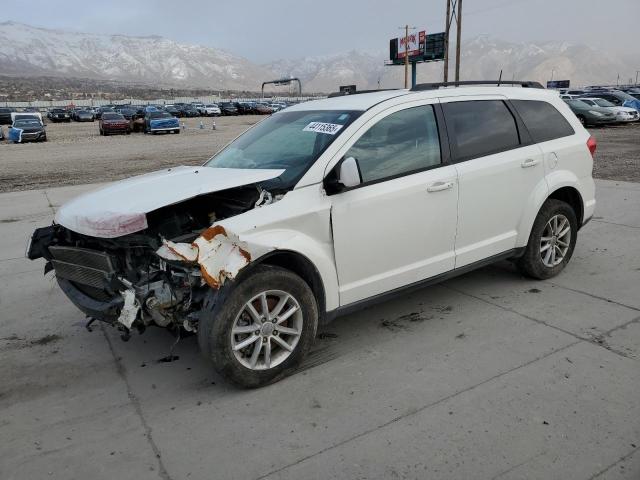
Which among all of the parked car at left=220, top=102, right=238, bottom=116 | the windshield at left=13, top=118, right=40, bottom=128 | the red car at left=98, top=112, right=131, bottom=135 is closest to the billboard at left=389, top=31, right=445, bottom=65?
the parked car at left=220, top=102, right=238, bottom=116

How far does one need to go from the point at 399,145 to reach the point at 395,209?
20.3 inches

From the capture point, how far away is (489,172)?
14.1 ft

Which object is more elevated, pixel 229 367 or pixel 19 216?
pixel 229 367

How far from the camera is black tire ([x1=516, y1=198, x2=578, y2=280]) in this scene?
482 centimetres

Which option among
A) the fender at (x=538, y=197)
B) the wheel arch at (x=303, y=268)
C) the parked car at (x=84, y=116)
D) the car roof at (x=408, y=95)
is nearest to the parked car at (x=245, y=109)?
the parked car at (x=84, y=116)

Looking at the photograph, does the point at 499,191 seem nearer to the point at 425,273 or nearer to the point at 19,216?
the point at 425,273

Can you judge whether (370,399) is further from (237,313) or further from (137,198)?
(137,198)

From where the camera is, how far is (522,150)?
4617mm

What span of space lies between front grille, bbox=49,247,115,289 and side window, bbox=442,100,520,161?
2.69 metres

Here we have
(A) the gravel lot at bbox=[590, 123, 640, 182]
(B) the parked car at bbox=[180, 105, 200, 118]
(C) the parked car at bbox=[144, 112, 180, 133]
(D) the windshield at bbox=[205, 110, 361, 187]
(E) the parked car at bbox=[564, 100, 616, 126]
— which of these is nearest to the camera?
(D) the windshield at bbox=[205, 110, 361, 187]

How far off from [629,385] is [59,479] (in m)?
3.24

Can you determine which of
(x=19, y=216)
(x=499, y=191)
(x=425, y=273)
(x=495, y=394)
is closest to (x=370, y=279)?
(x=425, y=273)

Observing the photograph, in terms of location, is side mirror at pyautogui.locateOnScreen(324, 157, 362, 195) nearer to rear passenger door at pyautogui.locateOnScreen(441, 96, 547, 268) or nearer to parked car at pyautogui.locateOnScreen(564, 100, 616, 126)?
rear passenger door at pyautogui.locateOnScreen(441, 96, 547, 268)

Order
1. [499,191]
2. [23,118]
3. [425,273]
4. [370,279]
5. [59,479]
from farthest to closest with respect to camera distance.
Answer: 1. [23,118]
2. [499,191]
3. [425,273]
4. [370,279]
5. [59,479]
